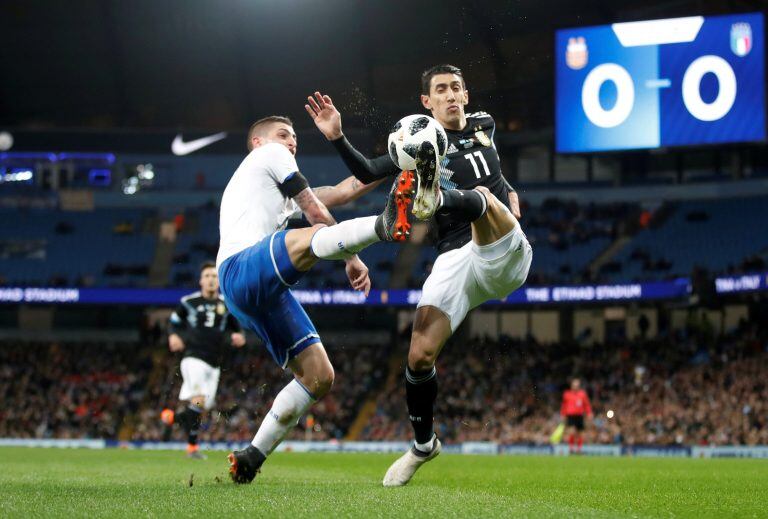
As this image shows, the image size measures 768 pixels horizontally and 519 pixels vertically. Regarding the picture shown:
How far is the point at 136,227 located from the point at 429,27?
15.0 meters

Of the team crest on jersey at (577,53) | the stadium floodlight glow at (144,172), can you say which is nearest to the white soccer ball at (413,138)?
the team crest on jersey at (577,53)

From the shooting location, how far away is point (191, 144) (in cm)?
4062

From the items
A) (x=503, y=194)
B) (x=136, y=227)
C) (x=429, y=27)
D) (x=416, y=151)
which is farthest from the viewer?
(x=136, y=227)

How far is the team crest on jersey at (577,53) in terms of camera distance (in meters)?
28.2

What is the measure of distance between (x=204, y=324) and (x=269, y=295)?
7.84 m

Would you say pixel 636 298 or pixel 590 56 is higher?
pixel 590 56

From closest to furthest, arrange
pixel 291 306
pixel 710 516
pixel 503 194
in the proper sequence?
pixel 710 516
pixel 291 306
pixel 503 194

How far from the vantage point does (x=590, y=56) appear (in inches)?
1107

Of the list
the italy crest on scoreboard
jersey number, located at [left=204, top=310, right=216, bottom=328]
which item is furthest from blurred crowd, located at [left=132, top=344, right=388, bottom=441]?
the italy crest on scoreboard

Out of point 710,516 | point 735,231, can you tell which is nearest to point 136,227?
point 735,231

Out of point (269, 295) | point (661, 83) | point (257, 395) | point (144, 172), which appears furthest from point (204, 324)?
point (144, 172)

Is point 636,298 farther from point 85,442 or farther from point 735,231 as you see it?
point 85,442

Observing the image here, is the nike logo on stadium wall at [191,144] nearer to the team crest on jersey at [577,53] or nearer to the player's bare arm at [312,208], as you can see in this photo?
the team crest on jersey at [577,53]

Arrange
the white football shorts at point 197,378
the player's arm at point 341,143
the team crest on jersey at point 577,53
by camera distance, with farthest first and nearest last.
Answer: the team crest on jersey at point 577,53
the white football shorts at point 197,378
the player's arm at point 341,143
